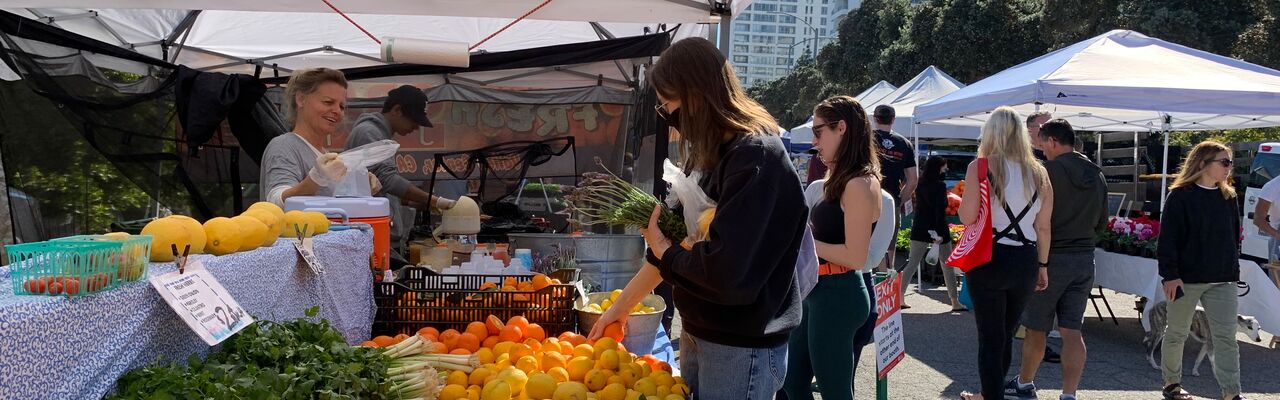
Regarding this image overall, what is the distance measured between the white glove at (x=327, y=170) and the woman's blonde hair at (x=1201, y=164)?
471 cm

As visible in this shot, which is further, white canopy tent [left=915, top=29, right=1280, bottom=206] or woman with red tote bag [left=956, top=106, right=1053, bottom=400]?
white canopy tent [left=915, top=29, right=1280, bottom=206]

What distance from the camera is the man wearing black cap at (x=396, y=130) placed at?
5.01m

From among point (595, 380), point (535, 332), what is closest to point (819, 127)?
point (535, 332)

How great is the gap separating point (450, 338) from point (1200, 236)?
4446 mm

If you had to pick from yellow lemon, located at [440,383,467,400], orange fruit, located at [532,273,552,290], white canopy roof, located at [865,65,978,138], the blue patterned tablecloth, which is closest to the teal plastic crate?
the blue patterned tablecloth

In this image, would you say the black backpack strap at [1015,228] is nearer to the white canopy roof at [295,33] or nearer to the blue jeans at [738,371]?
the white canopy roof at [295,33]

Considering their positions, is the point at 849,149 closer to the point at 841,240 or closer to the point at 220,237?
the point at 841,240

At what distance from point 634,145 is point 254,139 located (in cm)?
266

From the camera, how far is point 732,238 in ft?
6.59

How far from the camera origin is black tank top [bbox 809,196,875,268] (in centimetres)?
372

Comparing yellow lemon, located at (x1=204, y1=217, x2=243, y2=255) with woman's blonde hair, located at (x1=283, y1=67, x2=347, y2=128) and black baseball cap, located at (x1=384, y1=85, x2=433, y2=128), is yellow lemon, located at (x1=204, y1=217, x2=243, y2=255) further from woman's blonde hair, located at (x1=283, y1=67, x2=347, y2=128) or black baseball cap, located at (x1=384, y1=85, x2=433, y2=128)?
black baseball cap, located at (x1=384, y1=85, x2=433, y2=128)

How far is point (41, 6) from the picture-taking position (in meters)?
4.52

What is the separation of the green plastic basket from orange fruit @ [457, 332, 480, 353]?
1.41 m

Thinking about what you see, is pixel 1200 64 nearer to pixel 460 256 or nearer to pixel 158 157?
pixel 460 256
